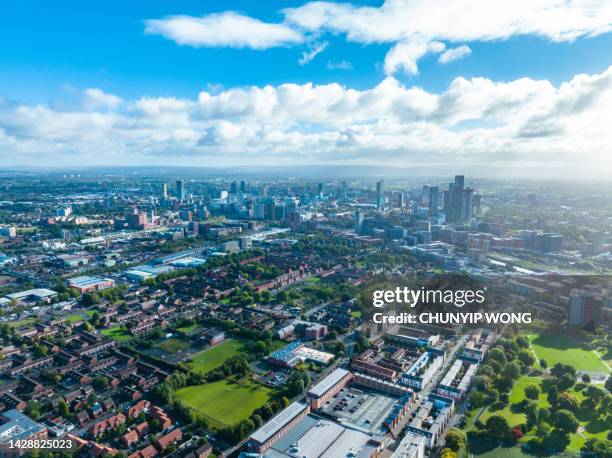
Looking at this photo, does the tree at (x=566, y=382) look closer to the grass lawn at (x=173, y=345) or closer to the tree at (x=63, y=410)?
the grass lawn at (x=173, y=345)

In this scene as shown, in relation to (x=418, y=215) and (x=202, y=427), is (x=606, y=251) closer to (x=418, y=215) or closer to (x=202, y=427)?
(x=418, y=215)

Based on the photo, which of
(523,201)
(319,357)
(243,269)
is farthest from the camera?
(523,201)

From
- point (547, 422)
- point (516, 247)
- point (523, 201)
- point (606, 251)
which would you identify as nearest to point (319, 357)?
point (547, 422)

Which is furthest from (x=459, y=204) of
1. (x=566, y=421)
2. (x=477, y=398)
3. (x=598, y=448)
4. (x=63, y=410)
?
(x=63, y=410)

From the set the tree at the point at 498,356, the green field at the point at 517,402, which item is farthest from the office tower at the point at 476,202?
the green field at the point at 517,402

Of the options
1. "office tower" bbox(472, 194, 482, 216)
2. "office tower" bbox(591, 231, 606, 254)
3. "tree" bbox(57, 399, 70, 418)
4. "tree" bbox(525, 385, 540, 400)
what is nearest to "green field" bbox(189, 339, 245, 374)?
"tree" bbox(57, 399, 70, 418)

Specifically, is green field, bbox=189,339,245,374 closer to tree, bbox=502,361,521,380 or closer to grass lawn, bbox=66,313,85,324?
grass lawn, bbox=66,313,85,324
